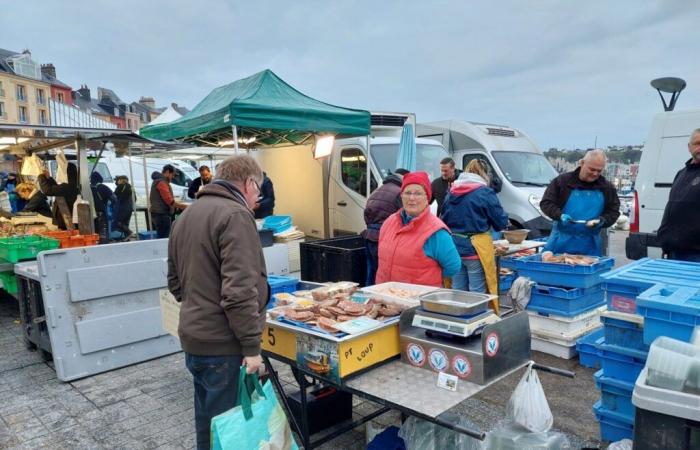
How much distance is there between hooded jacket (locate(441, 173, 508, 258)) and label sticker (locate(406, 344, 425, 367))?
228 centimetres

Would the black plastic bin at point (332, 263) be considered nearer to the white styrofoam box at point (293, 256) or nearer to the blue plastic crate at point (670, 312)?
the white styrofoam box at point (293, 256)

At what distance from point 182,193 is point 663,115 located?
1348cm

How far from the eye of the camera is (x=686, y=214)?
12.2 ft

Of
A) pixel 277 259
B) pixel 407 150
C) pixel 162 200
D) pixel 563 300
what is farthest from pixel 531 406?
pixel 162 200

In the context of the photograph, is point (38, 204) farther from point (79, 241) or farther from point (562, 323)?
point (562, 323)

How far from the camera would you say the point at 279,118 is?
5691mm

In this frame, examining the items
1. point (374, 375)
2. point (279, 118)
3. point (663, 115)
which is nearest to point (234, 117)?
point (279, 118)

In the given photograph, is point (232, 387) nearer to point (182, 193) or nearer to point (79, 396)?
point (79, 396)

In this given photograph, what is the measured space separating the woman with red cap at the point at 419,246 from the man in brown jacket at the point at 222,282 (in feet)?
3.97

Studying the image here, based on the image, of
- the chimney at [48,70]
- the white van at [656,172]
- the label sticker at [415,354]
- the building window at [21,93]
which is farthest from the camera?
the chimney at [48,70]

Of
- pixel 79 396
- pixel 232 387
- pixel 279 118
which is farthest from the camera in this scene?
pixel 279 118

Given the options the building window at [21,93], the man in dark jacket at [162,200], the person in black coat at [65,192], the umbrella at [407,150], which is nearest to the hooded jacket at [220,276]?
the umbrella at [407,150]

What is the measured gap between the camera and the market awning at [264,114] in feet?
18.0

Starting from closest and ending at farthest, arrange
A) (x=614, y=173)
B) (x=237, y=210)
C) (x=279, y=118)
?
(x=237, y=210)
(x=279, y=118)
(x=614, y=173)
